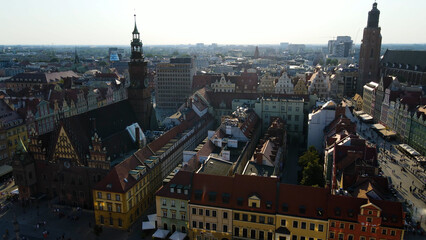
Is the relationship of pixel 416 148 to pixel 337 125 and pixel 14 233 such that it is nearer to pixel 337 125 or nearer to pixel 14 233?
pixel 337 125

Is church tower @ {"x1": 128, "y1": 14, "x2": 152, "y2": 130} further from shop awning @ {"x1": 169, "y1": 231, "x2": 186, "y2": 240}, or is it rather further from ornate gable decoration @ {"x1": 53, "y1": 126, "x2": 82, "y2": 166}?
shop awning @ {"x1": 169, "y1": 231, "x2": 186, "y2": 240}

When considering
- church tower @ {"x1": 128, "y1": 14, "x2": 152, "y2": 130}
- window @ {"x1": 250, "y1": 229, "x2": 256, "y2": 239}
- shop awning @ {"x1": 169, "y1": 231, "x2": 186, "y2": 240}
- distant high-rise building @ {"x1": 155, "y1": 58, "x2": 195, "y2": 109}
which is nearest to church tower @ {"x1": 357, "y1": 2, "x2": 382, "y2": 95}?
distant high-rise building @ {"x1": 155, "y1": 58, "x2": 195, "y2": 109}

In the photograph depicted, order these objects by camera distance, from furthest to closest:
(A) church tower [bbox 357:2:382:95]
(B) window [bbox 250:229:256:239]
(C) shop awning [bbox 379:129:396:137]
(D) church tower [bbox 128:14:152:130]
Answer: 1. (A) church tower [bbox 357:2:382:95]
2. (C) shop awning [bbox 379:129:396:137]
3. (D) church tower [bbox 128:14:152:130]
4. (B) window [bbox 250:229:256:239]

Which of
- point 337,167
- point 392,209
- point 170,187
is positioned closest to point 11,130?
point 170,187

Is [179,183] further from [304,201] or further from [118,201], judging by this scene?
[304,201]

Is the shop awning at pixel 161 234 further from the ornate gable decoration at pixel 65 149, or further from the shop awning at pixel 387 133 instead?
the shop awning at pixel 387 133

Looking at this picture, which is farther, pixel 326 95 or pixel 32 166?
pixel 326 95
